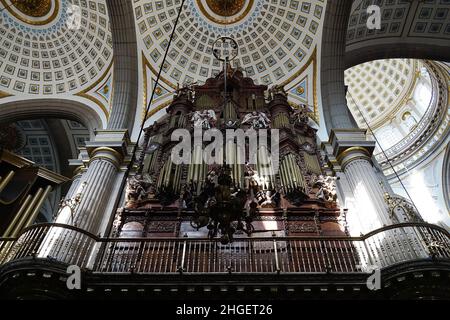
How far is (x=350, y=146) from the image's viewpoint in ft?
31.8

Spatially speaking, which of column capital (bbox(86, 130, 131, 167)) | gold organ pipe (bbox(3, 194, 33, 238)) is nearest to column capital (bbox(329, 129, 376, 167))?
column capital (bbox(86, 130, 131, 167))

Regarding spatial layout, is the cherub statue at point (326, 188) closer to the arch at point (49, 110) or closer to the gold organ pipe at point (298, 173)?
the gold organ pipe at point (298, 173)

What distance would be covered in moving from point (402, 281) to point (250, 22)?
1057 centimetres

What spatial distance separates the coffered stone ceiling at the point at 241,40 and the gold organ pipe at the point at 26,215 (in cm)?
447

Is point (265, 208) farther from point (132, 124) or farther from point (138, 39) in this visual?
point (138, 39)

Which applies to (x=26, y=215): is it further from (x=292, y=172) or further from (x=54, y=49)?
(x=292, y=172)

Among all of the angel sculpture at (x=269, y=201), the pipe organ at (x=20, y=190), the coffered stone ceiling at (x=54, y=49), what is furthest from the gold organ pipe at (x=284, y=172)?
the coffered stone ceiling at (x=54, y=49)

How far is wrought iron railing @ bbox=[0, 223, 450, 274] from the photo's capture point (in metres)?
6.39

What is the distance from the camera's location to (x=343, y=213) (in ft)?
28.2

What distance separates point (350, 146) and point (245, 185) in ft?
11.1

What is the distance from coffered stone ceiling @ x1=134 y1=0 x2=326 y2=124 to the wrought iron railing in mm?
6249

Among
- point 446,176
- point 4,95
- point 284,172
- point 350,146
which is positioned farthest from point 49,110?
point 446,176

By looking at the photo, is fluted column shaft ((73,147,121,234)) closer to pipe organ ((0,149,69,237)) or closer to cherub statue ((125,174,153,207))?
cherub statue ((125,174,153,207))
